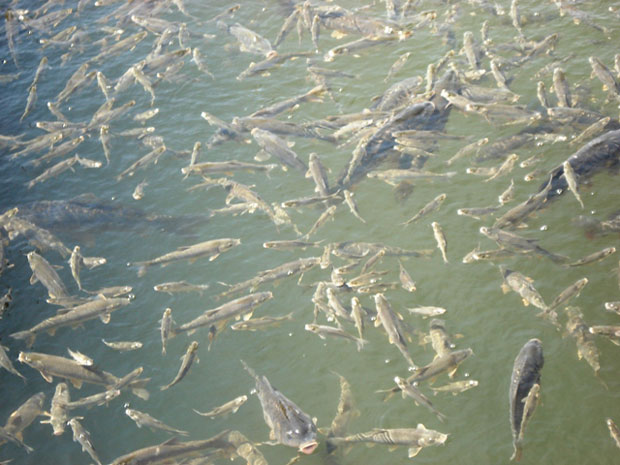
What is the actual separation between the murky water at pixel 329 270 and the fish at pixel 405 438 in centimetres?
15

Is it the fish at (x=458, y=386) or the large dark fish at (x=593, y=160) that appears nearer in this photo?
the fish at (x=458, y=386)

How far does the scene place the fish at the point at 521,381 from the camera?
235 inches

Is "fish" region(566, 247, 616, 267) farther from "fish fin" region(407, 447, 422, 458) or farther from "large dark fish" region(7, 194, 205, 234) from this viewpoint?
"large dark fish" region(7, 194, 205, 234)

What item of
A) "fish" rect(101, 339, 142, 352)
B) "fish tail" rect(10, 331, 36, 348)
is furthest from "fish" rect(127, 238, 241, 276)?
"fish tail" rect(10, 331, 36, 348)

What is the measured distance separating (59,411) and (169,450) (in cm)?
189

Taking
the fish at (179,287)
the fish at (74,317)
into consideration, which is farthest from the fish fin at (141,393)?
the fish at (179,287)

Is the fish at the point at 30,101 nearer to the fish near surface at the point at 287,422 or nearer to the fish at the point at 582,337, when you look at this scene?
the fish near surface at the point at 287,422

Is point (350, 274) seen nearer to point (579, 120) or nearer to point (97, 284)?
point (97, 284)

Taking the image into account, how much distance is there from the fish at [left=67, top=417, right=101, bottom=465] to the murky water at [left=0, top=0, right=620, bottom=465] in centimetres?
21

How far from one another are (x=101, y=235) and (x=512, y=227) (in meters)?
7.42

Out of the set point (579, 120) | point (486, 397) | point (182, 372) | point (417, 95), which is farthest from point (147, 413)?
point (579, 120)

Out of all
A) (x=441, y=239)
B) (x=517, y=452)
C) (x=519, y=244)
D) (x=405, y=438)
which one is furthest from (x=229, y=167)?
(x=517, y=452)

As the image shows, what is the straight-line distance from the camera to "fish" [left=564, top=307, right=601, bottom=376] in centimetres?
633

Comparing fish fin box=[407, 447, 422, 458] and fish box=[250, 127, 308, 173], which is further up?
Answer: fish box=[250, 127, 308, 173]
